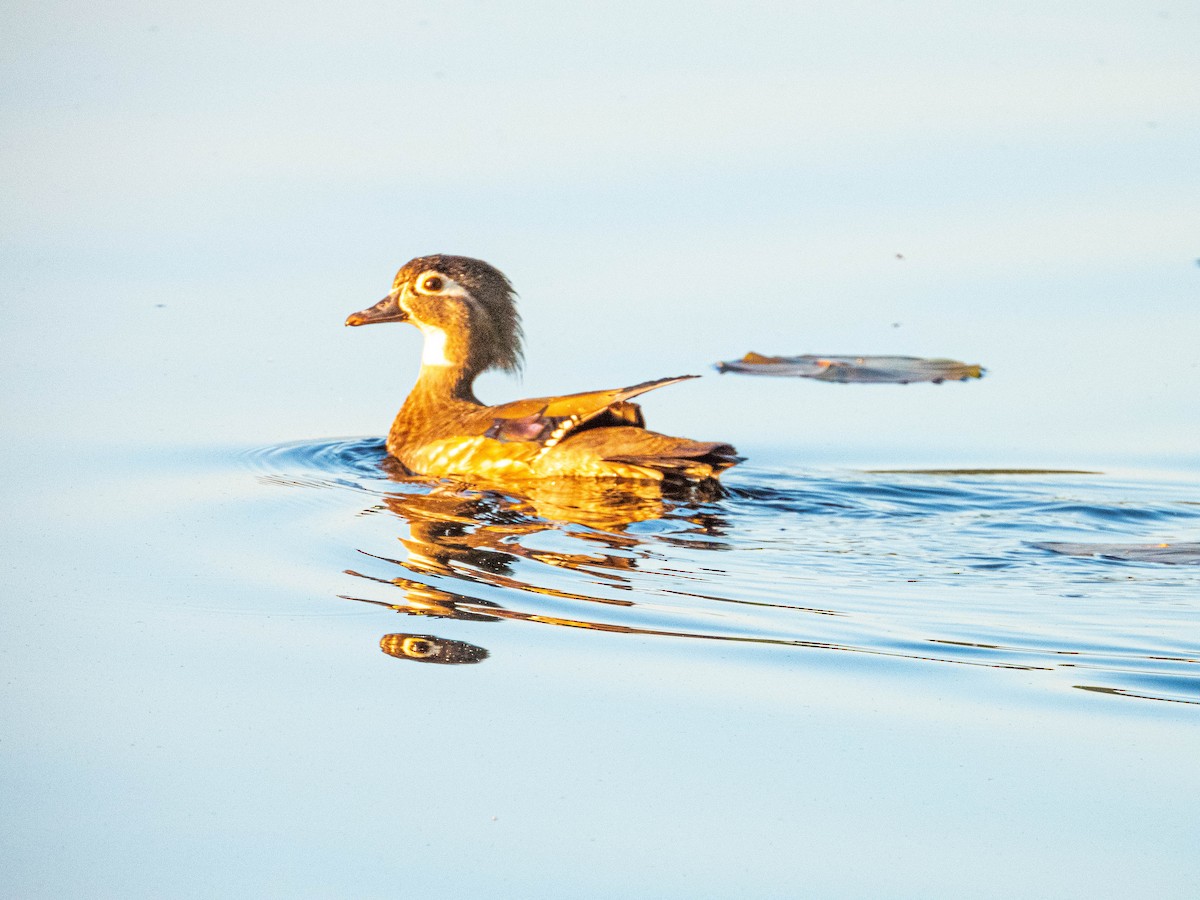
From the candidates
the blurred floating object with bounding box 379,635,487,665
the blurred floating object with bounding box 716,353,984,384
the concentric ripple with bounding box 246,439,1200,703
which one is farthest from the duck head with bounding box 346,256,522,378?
the blurred floating object with bounding box 379,635,487,665

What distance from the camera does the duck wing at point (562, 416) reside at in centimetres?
877

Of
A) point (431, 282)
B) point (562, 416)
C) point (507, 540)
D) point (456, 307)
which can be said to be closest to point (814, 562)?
point (507, 540)

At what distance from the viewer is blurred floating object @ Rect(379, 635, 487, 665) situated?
6098mm

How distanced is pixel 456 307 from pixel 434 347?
0.29 meters

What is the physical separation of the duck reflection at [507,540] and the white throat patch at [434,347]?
1276 mm

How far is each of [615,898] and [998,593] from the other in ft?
9.98

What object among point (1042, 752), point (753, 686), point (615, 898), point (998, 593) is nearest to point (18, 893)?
point (615, 898)

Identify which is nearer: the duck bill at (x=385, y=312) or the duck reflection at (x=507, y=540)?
the duck reflection at (x=507, y=540)

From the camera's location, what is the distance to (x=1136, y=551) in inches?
303

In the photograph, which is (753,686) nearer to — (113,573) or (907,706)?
(907,706)

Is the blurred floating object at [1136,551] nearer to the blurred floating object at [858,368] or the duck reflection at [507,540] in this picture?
the duck reflection at [507,540]

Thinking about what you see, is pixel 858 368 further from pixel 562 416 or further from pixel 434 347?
pixel 434 347

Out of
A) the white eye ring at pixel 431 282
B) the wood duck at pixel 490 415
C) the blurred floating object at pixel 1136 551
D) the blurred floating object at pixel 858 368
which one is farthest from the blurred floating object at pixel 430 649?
the white eye ring at pixel 431 282

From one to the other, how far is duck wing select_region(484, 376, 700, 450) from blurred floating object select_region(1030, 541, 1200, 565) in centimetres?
205
